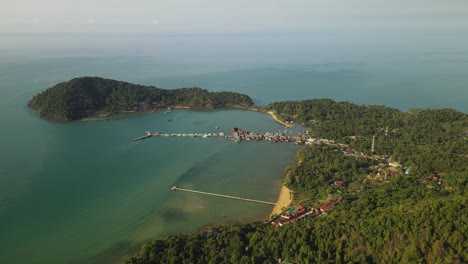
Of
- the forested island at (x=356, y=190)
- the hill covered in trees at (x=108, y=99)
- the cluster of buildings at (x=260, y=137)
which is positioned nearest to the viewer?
the forested island at (x=356, y=190)

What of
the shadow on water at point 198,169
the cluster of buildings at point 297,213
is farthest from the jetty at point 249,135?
the cluster of buildings at point 297,213

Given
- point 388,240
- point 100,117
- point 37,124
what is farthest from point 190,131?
point 388,240

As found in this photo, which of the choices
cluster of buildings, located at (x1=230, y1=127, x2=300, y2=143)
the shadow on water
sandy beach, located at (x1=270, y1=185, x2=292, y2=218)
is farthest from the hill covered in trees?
sandy beach, located at (x1=270, y1=185, x2=292, y2=218)

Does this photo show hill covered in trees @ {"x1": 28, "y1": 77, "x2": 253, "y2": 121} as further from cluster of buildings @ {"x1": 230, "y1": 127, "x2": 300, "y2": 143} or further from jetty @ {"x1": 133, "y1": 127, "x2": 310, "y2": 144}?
cluster of buildings @ {"x1": 230, "y1": 127, "x2": 300, "y2": 143}

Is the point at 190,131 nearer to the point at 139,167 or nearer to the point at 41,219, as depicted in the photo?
the point at 139,167

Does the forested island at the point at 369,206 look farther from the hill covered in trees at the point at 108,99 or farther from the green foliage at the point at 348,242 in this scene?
the hill covered in trees at the point at 108,99

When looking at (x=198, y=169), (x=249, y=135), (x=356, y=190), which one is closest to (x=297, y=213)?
(x=356, y=190)
